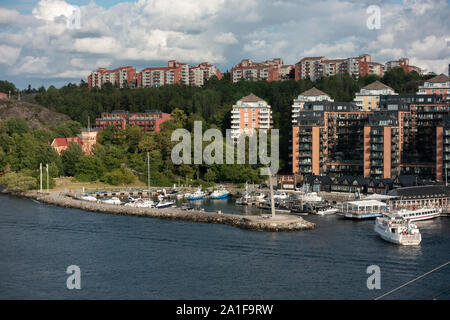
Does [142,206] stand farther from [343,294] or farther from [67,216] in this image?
[343,294]

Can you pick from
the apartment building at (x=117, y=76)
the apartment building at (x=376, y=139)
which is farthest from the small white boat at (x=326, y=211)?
the apartment building at (x=117, y=76)

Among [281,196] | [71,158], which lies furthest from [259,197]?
[71,158]

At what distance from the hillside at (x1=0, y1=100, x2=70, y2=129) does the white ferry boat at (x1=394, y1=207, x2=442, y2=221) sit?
119ft

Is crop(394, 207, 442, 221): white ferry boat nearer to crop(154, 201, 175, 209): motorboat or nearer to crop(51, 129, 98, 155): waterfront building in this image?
crop(154, 201, 175, 209): motorboat

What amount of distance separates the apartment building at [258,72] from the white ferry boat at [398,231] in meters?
42.2

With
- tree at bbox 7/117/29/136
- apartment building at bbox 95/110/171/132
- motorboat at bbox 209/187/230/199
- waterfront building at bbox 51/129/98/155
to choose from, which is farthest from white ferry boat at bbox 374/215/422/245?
tree at bbox 7/117/29/136

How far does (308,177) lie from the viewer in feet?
→ 117

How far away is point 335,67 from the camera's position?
2420 inches

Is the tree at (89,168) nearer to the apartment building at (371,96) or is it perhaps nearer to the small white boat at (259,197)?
the small white boat at (259,197)

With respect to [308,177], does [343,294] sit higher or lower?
lower

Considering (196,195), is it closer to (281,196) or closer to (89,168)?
(281,196)
